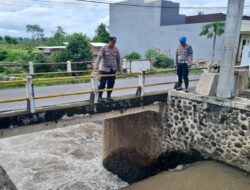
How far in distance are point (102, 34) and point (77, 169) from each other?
30921mm

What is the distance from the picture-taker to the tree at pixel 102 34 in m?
38.0

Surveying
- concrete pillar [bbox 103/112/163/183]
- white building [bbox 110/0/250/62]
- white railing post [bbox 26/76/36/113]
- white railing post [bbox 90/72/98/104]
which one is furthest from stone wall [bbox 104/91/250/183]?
white building [bbox 110/0/250/62]

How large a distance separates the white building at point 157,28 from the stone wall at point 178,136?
16.1 meters

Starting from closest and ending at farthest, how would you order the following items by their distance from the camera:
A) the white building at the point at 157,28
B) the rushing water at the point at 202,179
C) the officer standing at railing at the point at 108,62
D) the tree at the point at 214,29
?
the rushing water at the point at 202,179 → the officer standing at railing at the point at 108,62 → the tree at the point at 214,29 → the white building at the point at 157,28

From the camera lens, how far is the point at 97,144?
509 inches

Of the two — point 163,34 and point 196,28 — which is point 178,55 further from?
point 163,34

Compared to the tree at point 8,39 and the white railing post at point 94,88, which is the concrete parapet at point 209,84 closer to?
the white railing post at point 94,88

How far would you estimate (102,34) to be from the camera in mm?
38781

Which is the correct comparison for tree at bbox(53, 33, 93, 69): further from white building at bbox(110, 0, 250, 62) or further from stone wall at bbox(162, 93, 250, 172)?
stone wall at bbox(162, 93, 250, 172)

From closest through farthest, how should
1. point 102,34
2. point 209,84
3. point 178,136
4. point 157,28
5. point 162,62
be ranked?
point 209,84 → point 178,136 → point 162,62 → point 157,28 → point 102,34

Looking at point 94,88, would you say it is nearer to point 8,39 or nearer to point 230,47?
point 230,47

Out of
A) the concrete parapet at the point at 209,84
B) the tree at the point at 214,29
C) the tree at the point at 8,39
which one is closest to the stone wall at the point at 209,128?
the concrete parapet at the point at 209,84

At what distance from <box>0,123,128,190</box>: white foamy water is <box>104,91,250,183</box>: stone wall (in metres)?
0.90

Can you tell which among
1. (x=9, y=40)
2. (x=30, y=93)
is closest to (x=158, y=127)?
(x=30, y=93)
